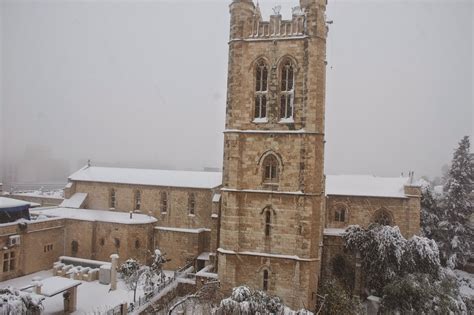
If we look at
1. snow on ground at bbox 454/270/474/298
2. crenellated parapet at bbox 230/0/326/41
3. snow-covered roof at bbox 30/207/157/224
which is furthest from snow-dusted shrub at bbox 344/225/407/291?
snow-covered roof at bbox 30/207/157/224

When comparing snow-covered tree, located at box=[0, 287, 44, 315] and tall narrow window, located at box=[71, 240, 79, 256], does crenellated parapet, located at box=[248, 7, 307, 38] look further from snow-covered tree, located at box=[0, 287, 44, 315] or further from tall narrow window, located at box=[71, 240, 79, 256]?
tall narrow window, located at box=[71, 240, 79, 256]

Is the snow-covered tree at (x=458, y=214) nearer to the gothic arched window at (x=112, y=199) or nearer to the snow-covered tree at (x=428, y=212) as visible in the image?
the snow-covered tree at (x=428, y=212)

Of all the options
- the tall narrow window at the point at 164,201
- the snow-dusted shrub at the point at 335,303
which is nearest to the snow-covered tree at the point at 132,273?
the tall narrow window at the point at 164,201

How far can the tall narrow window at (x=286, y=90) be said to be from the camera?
2227 cm

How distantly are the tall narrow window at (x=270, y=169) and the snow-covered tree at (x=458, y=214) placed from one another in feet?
75.9

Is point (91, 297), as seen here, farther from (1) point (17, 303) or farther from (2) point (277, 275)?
(2) point (277, 275)

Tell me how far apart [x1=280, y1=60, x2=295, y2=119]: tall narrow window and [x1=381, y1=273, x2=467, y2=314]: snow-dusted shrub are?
1246 centimetres

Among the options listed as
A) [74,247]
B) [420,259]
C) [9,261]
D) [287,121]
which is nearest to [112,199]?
[74,247]

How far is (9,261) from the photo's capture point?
27188mm

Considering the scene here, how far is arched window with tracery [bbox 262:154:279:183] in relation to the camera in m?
22.3

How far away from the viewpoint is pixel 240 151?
890 inches

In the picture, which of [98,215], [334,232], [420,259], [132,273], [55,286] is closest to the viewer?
[55,286]

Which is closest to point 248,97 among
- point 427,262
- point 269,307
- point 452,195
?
point 269,307

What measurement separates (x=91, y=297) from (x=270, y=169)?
14.3 meters
